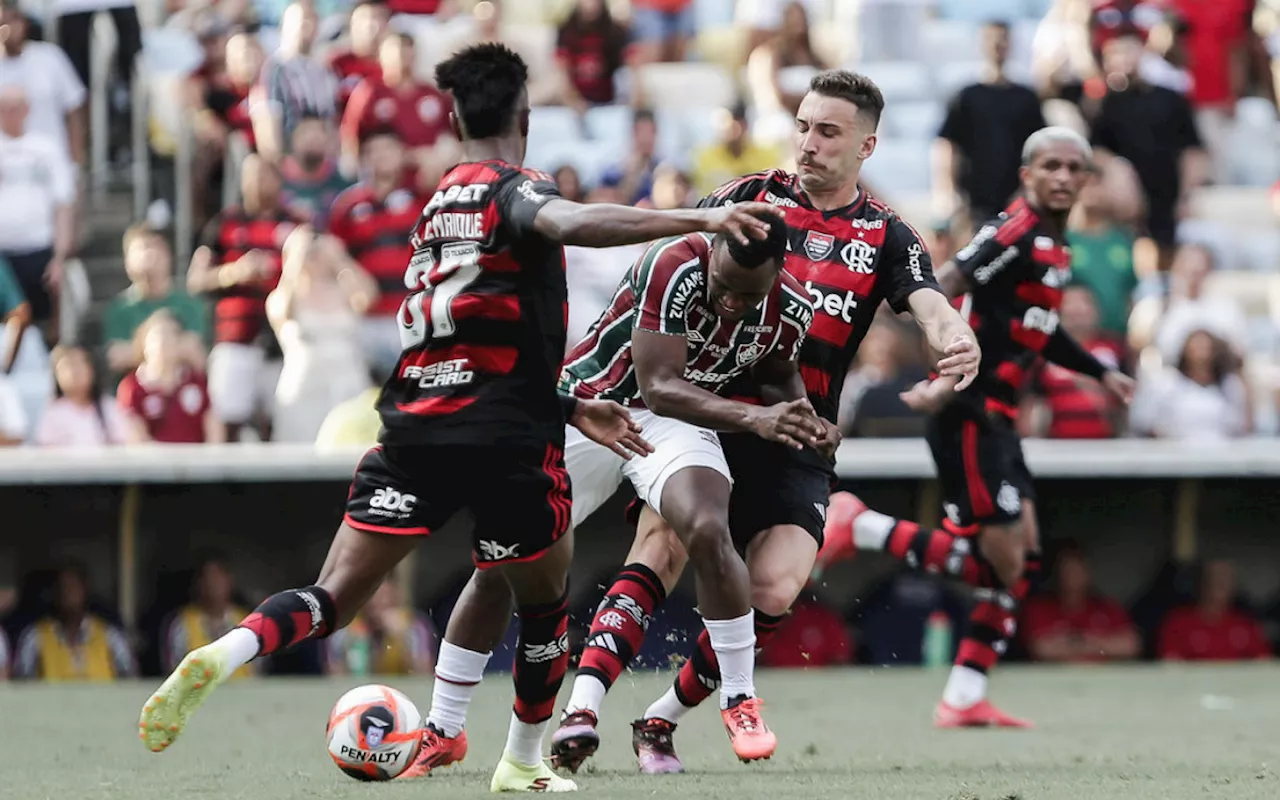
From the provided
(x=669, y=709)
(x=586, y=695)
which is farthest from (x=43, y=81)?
(x=586, y=695)

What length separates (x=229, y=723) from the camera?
9.27m

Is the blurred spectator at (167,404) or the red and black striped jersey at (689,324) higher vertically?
the red and black striped jersey at (689,324)

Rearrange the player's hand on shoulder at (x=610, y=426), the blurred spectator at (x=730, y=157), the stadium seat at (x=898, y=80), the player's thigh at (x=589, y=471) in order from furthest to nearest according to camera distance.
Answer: the stadium seat at (x=898, y=80), the blurred spectator at (x=730, y=157), the player's thigh at (x=589, y=471), the player's hand on shoulder at (x=610, y=426)

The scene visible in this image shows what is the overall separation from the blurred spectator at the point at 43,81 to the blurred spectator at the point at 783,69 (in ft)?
15.6

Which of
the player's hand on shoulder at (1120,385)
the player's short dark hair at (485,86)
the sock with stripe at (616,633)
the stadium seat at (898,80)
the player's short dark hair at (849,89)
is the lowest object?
the sock with stripe at (616,633)

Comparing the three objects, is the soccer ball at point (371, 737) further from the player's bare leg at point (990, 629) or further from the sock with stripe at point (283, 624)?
the player's bare leg at point (990, 629)

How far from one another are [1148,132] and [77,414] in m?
7.52

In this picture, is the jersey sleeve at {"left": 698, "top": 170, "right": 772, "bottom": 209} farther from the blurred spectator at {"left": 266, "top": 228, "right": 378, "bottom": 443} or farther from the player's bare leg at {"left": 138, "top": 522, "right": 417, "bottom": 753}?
the blurred spectator at {"left": 266, "top": 228, "right": 378, "bottom": 443}

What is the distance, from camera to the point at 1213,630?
527 inches

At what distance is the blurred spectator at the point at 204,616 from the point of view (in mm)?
12273

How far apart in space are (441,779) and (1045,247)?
3959mm

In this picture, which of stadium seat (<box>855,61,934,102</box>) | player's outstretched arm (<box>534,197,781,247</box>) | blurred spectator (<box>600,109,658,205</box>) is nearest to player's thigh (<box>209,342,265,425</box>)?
blurred spectator (<box>600,109,658,205</box>)

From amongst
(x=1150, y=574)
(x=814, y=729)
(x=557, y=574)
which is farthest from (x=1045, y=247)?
(x=1150, y=574)

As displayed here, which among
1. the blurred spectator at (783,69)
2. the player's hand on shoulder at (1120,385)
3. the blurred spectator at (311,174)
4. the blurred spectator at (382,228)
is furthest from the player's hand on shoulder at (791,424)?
the blurred spectator at (783,69)
